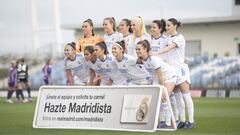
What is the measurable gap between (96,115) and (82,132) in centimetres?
55

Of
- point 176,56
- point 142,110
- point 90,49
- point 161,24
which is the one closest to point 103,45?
point 90,49

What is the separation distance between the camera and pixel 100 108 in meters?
13.7

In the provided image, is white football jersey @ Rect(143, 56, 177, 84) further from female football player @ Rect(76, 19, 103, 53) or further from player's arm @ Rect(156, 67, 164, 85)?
female football player @ Rect(76, 19, 103, 53)

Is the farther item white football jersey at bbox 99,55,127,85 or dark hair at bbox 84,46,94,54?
dark hair at bbox 84,46,94,54

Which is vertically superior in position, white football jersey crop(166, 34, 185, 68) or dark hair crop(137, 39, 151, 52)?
dark hair crop(137, 39, 151, 52)

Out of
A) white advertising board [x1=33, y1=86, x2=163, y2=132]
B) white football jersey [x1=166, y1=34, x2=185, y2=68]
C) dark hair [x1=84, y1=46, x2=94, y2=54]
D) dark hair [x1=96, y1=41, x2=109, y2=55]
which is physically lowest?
white advertising board [x1=33, y1=86, x2=163, y2=132]

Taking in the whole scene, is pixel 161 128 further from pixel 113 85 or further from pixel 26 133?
pixel 26 133

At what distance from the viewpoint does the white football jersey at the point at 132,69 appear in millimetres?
13562

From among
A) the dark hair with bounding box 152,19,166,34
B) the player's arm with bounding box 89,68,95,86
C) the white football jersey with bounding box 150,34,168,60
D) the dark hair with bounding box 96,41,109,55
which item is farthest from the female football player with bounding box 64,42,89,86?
the dark hair with bounding box 152,19,166,34

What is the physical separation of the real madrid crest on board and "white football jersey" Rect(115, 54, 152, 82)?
0.76m

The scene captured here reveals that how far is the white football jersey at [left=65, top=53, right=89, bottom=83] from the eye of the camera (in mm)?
14758

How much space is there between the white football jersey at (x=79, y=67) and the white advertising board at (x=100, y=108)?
700 millimetres

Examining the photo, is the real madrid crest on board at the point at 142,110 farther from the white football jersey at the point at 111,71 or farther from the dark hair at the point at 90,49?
the dark hair at the point at 90,49

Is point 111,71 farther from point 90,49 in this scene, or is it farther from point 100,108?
point 100,108
